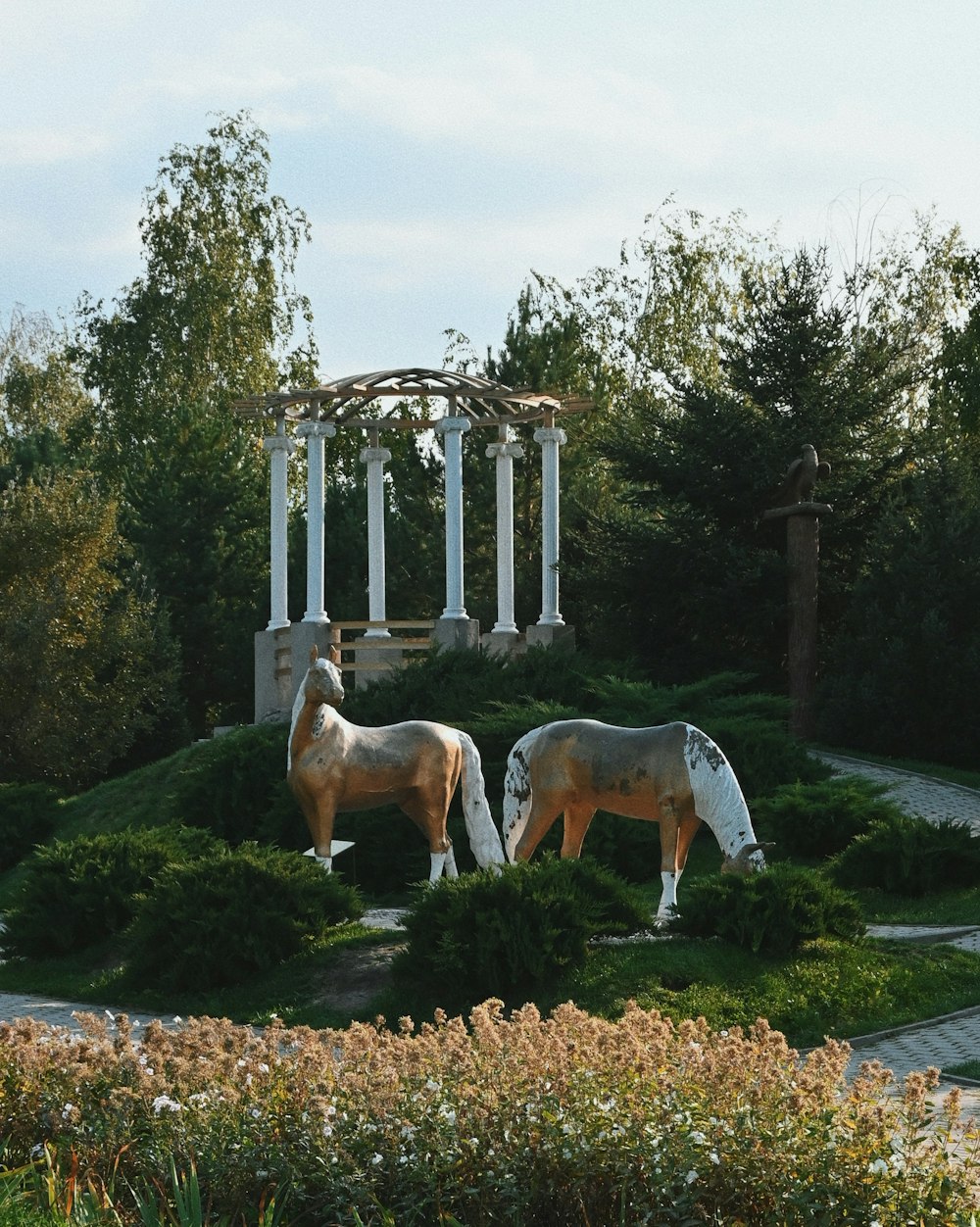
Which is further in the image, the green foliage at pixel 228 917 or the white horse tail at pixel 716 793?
the white horse tail at pixel 716 793

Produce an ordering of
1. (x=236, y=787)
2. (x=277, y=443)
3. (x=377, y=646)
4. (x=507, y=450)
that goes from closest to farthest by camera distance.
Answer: (x=236, y=787), (x=377, y=646), (x=277, y=443), (x=507, y=450)

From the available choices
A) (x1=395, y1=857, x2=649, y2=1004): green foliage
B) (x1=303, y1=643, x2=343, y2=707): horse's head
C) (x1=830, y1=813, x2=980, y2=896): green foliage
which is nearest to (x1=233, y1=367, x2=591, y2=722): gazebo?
(x1=830, y1=813, x2=980, y2=896): green foliage

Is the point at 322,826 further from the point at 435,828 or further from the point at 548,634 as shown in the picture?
the point at 548,634

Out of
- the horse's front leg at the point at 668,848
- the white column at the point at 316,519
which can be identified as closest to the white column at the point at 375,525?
the white column at the point at 316,519

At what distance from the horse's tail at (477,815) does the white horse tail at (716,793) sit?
225cm

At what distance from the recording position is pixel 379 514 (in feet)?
93.7

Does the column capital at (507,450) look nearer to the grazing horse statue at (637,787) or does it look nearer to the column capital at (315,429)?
the column capital at (315,429)

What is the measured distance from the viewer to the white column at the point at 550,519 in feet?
87.8

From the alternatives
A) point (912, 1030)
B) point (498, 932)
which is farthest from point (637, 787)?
point (912, 1030)

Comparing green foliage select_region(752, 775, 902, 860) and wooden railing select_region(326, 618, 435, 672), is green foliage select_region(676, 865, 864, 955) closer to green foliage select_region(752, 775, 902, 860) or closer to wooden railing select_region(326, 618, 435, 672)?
green foliage select_region(752, 775, 902, 860)

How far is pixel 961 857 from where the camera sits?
16.7 meters

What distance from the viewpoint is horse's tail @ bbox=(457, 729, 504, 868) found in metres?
14.6

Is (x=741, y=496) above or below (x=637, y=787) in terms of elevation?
above

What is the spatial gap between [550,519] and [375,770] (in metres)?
12.8
